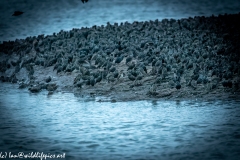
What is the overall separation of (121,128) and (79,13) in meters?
22.0

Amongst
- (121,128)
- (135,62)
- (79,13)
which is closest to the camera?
(121,128)

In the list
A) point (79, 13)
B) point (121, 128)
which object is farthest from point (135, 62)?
point (79, 13)

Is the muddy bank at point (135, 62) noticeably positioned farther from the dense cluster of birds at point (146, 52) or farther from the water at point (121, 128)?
the water at point (121, 128)

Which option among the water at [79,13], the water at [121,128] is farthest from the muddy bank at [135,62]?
the water at [79,13]

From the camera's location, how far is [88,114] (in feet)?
28.9

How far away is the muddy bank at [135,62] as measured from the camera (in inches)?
407

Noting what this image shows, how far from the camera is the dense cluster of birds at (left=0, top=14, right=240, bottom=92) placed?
1111 centimetres

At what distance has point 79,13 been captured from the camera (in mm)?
29031

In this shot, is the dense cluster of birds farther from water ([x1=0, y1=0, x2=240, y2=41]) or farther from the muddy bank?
water ([x1=0, y1=0, x2=240, y2=41])

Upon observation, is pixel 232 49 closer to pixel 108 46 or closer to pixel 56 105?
pixel 108 46

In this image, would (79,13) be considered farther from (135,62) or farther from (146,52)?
(135,62)

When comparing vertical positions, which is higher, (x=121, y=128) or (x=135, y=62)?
(x=135, y=62)

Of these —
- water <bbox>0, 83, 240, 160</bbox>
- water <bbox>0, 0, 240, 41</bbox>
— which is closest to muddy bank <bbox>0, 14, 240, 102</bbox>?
water <bbox>0, 83, 240, 160</bbox>

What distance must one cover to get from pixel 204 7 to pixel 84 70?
20545 millimetres
